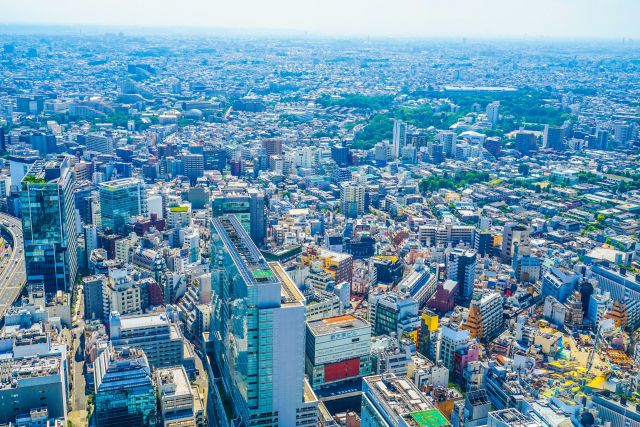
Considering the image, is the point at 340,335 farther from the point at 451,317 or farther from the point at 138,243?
the point at 138,243

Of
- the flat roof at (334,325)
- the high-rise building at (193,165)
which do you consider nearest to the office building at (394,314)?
the flat roof at (334,325)

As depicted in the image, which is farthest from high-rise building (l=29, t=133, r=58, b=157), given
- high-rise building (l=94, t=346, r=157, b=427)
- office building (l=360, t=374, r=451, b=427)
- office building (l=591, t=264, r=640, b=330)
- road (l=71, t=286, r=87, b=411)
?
office building (l=360, t=374, r=451, b=427)

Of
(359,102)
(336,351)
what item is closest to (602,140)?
(359,102)

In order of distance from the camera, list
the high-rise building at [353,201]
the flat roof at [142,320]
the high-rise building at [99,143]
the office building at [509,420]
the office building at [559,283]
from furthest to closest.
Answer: the high-rise building at [99,143] → the high-rise building at [353,201] → the office building at [559,283] → the flat roof at [142,320] → the office building at [509,420]

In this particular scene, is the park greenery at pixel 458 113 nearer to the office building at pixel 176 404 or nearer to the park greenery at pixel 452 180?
the park greenery at pixel 452 180

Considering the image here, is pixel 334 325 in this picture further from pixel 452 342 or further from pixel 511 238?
pixel 511 238

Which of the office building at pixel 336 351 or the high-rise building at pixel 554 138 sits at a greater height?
the high-rise building at pixel 554 138

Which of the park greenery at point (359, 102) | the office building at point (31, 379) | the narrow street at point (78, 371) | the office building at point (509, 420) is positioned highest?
the park greenery at point (359, 102)

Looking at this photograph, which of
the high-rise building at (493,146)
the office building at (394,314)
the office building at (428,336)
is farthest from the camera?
the high-rise building at (493,146)
